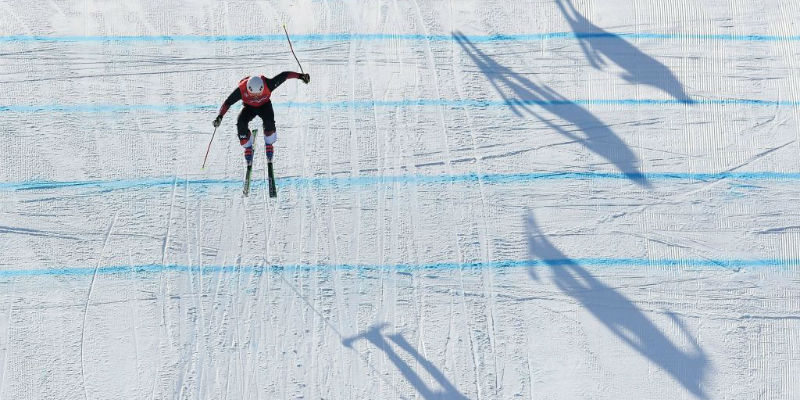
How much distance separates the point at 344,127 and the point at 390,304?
165 centimetres

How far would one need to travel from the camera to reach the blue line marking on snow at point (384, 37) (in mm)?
5988

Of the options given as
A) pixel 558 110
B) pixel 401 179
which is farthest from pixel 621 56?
pixel 401 179

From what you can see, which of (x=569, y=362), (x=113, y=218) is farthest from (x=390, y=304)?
(x=113, y=218)

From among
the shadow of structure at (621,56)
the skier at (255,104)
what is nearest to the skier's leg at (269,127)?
the skier at (255,104)

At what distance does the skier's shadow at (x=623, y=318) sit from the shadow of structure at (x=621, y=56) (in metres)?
1.81

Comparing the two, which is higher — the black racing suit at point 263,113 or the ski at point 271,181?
the black racing suit at point 263,113

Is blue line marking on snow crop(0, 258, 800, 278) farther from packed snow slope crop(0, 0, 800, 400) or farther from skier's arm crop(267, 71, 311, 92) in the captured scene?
skier's arm crop(267, 71, 311, 92)

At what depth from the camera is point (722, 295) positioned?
5.55 metres

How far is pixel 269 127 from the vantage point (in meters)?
5.31

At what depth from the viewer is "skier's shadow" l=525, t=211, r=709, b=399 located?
17.9ft

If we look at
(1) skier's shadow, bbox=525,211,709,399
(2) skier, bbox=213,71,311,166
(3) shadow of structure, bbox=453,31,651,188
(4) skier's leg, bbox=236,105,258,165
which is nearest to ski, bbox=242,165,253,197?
(2) skier, bbox=213,71,311,166

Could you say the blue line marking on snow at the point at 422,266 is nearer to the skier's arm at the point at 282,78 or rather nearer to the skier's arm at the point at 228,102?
the skier's arm at the point at 228,102

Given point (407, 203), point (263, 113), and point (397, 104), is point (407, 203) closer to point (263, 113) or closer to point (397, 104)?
point (397, 104)

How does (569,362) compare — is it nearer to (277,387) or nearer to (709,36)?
(277,387)
